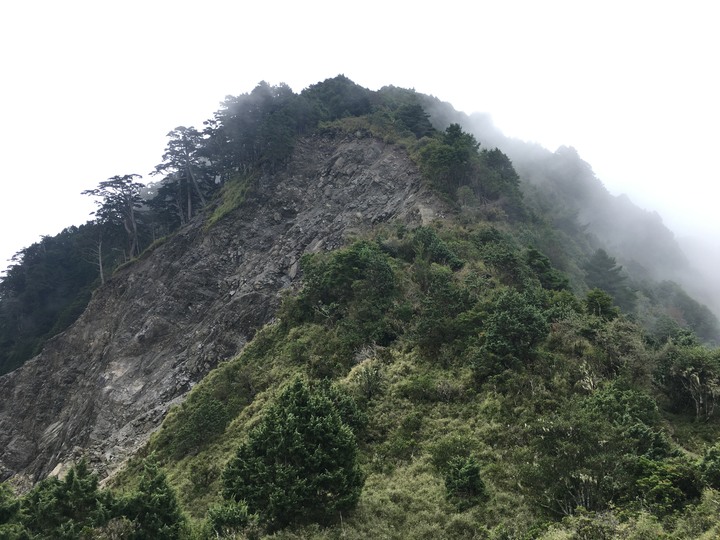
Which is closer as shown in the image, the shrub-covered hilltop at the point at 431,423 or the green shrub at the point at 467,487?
the shrub-covered hilltop at the point at 431,423

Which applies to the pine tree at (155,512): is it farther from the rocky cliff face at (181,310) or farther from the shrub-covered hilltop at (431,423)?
the rocky cliff face at (181,310)

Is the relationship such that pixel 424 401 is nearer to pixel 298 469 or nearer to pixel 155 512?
pixel 298 469

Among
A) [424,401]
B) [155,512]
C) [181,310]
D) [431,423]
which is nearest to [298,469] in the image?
[155,512]

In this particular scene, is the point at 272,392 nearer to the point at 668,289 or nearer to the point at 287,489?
the point at 287,489

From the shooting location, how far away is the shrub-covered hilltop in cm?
1262

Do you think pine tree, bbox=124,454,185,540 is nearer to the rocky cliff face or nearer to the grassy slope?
the grassy slope

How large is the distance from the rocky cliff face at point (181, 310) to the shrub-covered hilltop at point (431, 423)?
524 cm

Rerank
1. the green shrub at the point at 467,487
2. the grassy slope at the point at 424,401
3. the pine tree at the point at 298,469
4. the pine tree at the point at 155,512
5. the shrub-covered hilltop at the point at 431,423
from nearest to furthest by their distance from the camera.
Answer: the shrub-covered hilltop at the point at 431,423 → the pine tree at the point at 155,512 → the pine tree at the point at 298,469 → the grassy slope at the point at 424,401 → the green shrub at the point at 467,487

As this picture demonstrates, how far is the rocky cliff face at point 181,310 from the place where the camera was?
36.3 metres

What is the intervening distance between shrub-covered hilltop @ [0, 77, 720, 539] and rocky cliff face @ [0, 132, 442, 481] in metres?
5.24

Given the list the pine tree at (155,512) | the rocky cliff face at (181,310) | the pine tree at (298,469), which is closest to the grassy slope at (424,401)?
the pine tree at (298,469)

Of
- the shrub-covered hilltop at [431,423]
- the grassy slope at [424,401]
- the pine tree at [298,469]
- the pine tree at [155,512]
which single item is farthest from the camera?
the grassy slope at [424,401]

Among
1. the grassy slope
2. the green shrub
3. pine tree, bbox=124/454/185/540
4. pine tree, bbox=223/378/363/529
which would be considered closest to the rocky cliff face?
the grassy slope

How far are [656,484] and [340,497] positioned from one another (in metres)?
9.03
